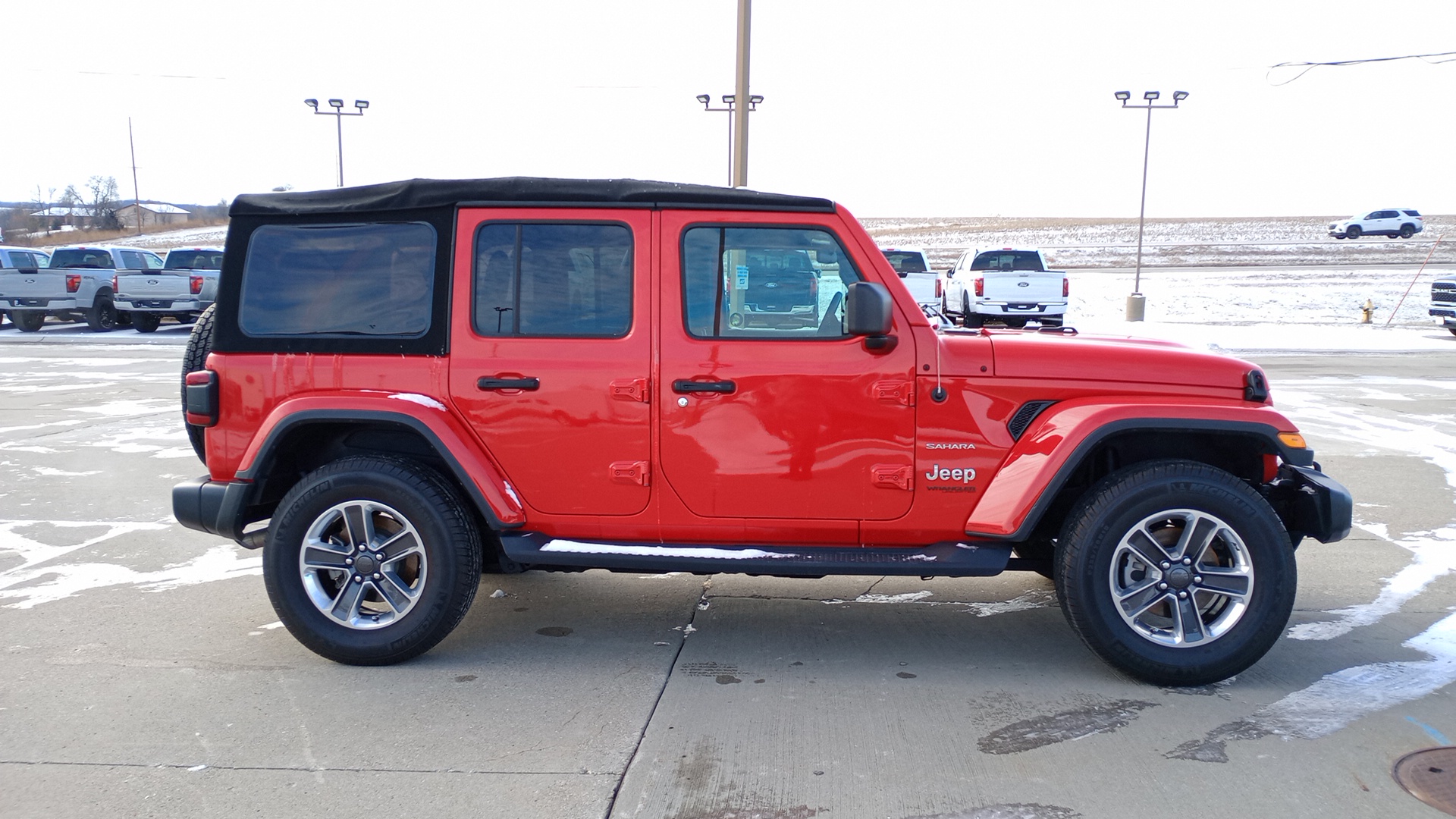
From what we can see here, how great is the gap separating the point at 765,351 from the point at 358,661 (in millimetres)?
2112

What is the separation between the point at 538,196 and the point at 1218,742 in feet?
10.8

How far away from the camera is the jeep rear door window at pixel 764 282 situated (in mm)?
4078

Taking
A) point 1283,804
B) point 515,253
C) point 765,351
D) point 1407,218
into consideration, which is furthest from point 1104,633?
point 1407,218

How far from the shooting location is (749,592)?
17.3 ft

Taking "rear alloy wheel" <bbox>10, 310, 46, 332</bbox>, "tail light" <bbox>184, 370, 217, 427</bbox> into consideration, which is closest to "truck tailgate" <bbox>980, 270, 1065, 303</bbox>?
"tail light" <bbox>184, 370, 217, 427</bbox>

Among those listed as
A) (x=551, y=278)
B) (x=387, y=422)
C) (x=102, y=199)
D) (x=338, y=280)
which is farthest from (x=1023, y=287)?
(x=102, y=199)

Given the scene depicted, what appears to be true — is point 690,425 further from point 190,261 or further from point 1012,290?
point 190,261

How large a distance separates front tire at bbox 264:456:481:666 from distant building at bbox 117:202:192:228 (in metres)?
93.5

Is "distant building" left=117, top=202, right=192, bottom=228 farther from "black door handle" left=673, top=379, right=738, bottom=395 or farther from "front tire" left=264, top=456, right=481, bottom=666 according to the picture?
"black door handle" left=673, top=379, right=738, bottom=395

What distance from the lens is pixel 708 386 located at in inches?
159

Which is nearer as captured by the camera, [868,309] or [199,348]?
[868,309]

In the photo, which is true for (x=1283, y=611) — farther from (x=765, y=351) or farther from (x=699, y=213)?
(x=699, y=213)

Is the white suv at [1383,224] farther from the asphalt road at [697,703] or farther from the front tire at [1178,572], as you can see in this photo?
the front tire at [1178,572]

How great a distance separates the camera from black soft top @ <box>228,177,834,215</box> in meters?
4.11
